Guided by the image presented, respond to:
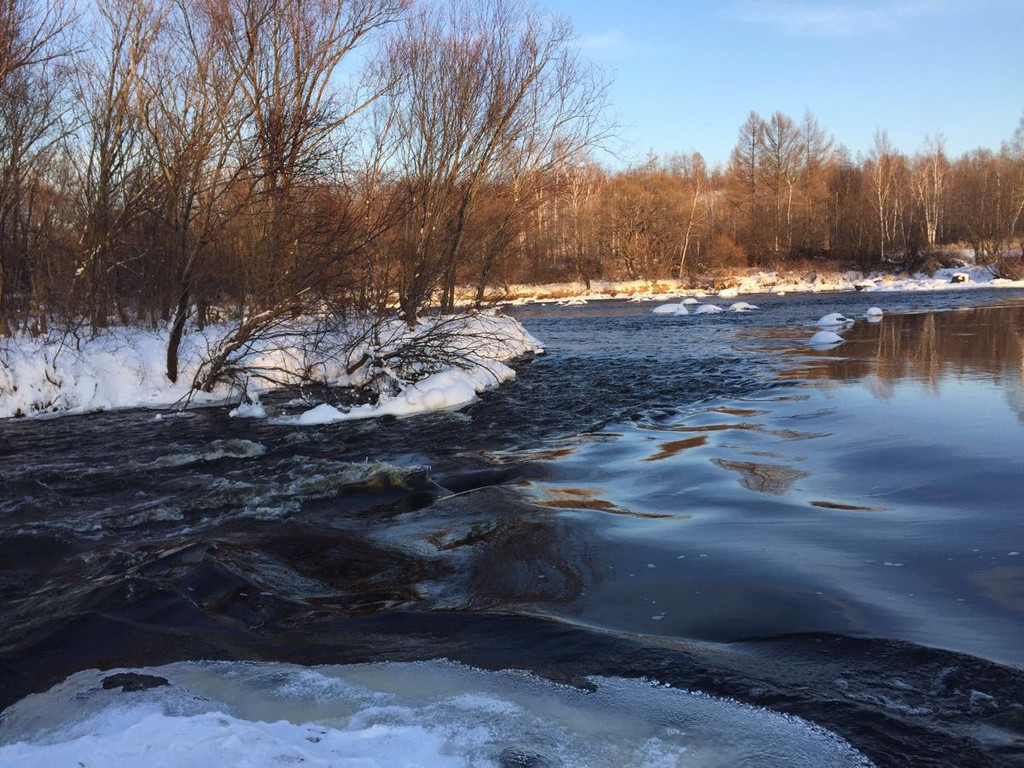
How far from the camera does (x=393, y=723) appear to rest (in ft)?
10.5

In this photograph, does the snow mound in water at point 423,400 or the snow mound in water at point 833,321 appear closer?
the snow mound in water at point 423,400

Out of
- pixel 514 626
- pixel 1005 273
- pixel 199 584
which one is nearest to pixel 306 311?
pixel 199 584

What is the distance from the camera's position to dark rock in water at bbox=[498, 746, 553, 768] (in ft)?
9.48

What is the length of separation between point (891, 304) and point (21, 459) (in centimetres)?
3203

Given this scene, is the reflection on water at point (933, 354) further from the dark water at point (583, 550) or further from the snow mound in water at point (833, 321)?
the dark water at point (583, 550)

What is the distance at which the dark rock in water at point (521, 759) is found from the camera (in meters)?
2.89

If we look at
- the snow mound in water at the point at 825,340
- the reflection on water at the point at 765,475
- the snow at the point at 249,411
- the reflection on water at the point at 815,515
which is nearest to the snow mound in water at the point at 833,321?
the snow mound in water at the point at 825,340

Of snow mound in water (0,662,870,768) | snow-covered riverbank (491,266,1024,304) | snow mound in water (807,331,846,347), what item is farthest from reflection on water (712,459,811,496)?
snow-covered riverbank (491,266,1024,304)

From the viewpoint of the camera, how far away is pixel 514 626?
4281 mm

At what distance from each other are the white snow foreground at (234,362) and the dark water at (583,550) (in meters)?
1.31

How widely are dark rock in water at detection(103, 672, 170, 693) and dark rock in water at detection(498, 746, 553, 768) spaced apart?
1777 millimetres

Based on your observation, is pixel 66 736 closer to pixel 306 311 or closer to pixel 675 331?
pixel 306 311

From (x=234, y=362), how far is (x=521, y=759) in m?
11.1

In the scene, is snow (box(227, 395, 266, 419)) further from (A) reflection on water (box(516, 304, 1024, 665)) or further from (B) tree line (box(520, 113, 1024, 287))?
(B) tree line (box(520, 113, 1024, 287))
